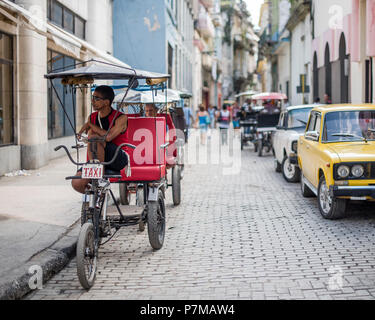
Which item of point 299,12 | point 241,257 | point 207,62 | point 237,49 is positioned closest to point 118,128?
point 241,257

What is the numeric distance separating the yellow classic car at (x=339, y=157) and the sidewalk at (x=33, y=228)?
3.48m

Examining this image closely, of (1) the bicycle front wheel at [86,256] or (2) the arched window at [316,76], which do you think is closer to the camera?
(1) the bicycle front wheel at [86,256]

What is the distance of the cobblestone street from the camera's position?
209 inches

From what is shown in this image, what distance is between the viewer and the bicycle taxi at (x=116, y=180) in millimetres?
5640

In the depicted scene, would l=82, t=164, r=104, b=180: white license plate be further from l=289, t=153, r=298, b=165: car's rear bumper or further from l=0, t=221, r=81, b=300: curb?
l=289, t=153, r=298, b=165: car's rear bumper

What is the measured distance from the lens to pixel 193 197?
36.1ft

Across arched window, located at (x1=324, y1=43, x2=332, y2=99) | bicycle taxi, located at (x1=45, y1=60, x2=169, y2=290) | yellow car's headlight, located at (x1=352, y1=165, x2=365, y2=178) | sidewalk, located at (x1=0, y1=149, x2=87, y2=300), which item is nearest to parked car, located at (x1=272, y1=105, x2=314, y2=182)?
yellow car's headlight, located at (x1=352, y1=165, x2=365, y2=178)

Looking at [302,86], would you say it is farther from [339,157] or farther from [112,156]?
[112,156]

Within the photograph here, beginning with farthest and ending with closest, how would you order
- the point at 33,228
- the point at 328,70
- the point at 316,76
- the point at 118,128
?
the point at 316,76, the point at 328,70, the point at 33,228, the point at 118,128

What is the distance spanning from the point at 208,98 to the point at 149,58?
1544 inches

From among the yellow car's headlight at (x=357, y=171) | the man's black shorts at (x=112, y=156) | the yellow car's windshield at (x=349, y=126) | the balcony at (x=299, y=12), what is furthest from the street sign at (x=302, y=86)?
the man's black shorts at (x=112, y=156)

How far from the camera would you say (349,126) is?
9.34 metres

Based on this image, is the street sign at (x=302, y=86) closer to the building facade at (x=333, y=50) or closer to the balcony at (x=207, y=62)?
the building facade at (x=333, y=50)

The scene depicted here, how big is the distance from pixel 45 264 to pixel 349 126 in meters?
5.41
